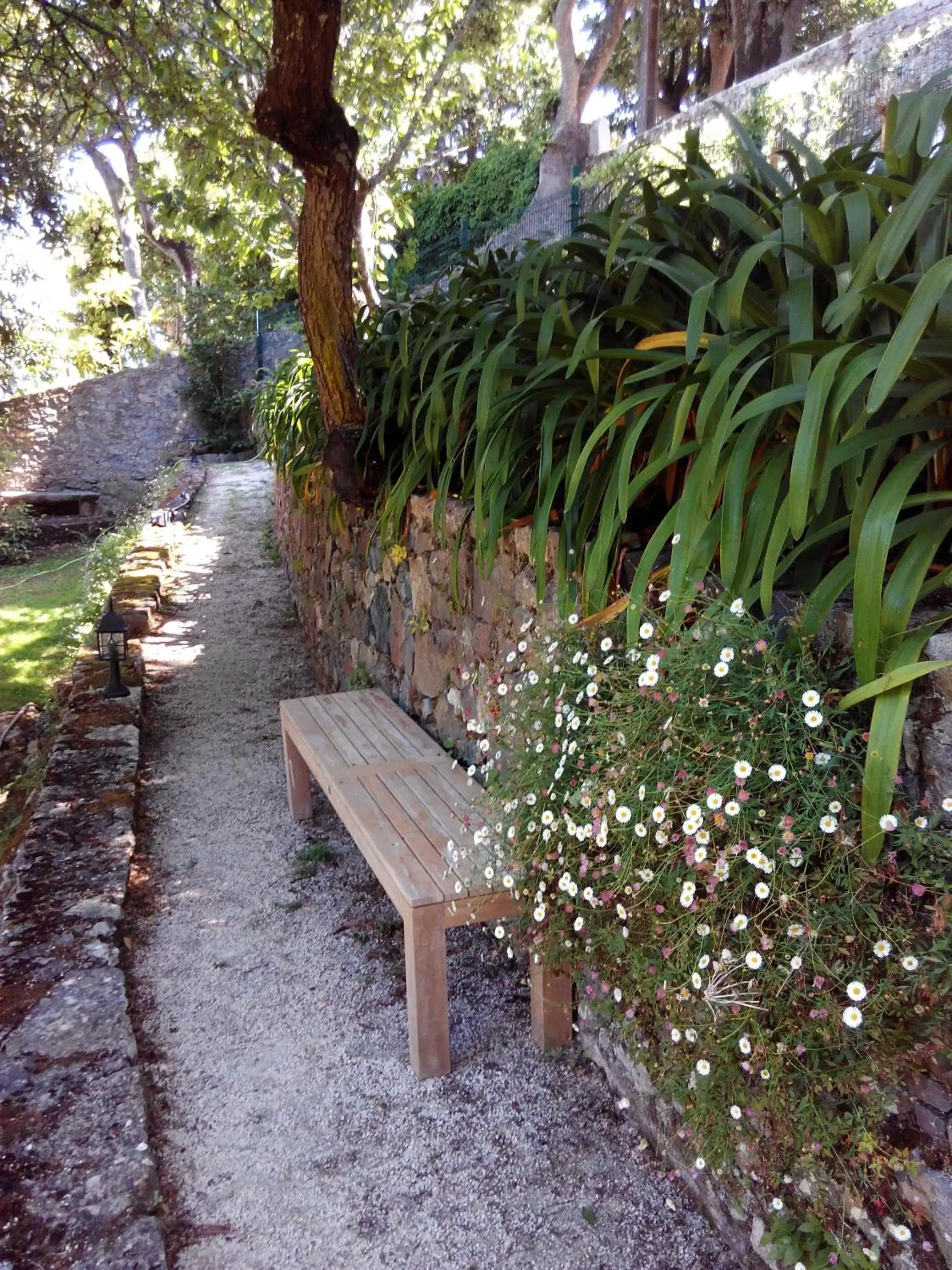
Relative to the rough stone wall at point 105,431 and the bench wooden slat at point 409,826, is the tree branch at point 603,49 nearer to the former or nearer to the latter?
the rough stone wall at point 105,431

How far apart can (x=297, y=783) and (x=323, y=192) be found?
6.37ft

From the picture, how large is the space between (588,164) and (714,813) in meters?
12.5

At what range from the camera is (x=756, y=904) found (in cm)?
118

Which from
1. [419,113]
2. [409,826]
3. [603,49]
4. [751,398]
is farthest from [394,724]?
[603,49]

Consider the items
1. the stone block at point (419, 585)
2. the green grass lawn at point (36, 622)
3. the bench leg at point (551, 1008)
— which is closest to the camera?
the bench leg at point (551, 1008)

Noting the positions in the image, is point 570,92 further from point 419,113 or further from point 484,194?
point 419,113

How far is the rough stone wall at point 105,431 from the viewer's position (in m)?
13.8

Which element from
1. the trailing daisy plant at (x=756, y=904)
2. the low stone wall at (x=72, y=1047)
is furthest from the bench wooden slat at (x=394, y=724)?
the trailing daisy plant at (x=756, y=904)

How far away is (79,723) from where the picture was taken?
3629 mm

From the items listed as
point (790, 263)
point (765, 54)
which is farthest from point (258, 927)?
point (765, 54)

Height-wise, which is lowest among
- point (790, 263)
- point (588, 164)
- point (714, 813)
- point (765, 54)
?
point (714, 813)

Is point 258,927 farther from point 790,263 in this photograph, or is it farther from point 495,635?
point 790,263

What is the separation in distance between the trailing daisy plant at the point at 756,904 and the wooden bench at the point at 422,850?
1.23 feet

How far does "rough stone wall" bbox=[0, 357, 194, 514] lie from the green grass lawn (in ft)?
10.7
